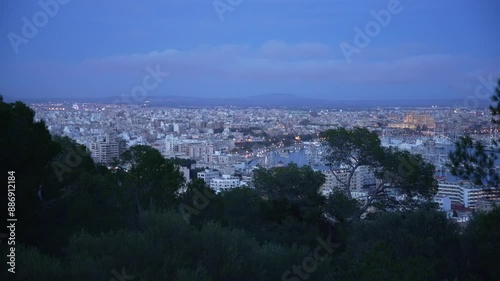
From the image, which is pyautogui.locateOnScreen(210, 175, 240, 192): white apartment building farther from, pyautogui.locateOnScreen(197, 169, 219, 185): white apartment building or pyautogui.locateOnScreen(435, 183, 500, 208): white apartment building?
pyautogui.locateOnScreen(435, 183, 500, 208): white apartment building

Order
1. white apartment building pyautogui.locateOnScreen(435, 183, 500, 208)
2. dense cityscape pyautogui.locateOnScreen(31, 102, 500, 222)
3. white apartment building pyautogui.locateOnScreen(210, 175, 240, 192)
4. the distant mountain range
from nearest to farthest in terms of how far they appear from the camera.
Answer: white apartment building pyautogui.locateOnScreen(435, 183, 500, 208), dense cityscape pyautogui.locateOnScreen(31, 102, 500, 222), white apartment building pyautogui.locateOnScreen(210, 175, 240, 192), the distant mountain range

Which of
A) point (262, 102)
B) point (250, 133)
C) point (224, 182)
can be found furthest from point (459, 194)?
point (262, 102)

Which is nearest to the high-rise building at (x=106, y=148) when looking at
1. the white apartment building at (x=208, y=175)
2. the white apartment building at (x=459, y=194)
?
the white apartment building at (x=208, y=175)

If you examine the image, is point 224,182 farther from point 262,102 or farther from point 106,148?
point 262,102

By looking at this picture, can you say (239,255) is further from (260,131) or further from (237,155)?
(260,131)

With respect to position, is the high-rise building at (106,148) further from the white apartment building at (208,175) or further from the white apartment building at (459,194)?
the white apartment building at (459,194)

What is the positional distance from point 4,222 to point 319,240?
17.4ft

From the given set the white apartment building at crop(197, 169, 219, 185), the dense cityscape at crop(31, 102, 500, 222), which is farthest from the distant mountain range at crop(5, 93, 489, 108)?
the white apartment building at crop(197, 169, 219, 185)

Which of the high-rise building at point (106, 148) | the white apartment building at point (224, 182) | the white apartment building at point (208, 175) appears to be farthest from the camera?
the high-rise building at point (106, 148)

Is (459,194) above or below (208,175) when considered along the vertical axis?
above

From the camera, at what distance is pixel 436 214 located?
26.7 feet

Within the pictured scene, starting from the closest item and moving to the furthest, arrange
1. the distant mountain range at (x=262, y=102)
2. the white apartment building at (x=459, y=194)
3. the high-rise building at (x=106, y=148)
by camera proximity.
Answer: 1. the white apartment building at (x=459, y=194)
2. the high-rise building at (x=106, y=148)
3. the distant mountain range at (x=262, y=102)

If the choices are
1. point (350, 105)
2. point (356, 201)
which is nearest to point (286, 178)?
point (356, 201)

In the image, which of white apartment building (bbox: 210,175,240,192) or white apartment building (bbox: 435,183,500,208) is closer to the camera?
white apartment building (bbox: 435,183,500,208)
